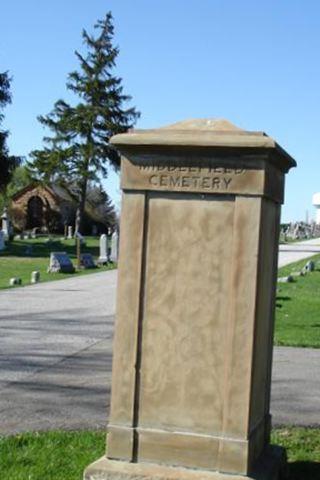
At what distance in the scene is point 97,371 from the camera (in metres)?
8.80

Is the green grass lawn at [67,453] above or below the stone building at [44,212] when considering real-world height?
below

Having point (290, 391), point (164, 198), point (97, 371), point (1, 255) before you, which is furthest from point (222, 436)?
point (1, 255)

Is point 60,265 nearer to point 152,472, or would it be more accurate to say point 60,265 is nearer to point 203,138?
point 152,472

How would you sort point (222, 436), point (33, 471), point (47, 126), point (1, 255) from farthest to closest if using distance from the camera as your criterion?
1. point (47, 126)
2. point (1, 255)
3. point (33, 471)
4. point (222, 436)

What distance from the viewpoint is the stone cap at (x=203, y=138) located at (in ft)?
13.3

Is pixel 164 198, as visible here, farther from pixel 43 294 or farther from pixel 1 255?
pixel 1 255

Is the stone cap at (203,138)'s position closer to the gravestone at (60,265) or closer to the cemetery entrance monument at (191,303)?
the cemetery entrance monument at (191,303)

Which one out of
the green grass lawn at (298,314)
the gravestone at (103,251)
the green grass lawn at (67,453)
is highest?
the gravestone at (103,251)

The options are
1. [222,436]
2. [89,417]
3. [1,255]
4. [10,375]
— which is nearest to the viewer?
[222,436]

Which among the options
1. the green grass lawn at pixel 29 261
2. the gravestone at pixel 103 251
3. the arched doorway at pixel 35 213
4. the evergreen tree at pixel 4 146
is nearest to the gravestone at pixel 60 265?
the green grass lawn at pixel 29 261

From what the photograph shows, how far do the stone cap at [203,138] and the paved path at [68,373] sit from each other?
293 centimetres

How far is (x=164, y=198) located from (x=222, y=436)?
1336 millimetres

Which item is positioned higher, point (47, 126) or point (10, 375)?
point (47, 126)

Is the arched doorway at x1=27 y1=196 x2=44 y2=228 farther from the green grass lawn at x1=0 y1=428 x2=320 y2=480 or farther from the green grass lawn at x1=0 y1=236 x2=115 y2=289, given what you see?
the green grass lawn at x1=0 y1=428 x2=320 y2=480
